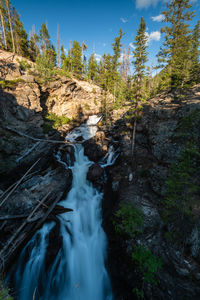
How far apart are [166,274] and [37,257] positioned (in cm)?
754

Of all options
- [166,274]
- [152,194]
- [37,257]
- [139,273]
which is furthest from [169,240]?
[37,257]

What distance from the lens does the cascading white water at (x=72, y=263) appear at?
6.74m

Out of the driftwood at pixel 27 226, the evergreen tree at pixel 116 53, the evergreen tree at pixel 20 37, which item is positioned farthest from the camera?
the evergreen tree at pixel 20 37

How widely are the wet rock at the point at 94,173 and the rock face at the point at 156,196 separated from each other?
1131mm

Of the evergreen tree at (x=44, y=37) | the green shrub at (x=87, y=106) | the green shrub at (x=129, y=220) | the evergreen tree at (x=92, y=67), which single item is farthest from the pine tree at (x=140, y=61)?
the evergreen tree at (x=44, y=37)

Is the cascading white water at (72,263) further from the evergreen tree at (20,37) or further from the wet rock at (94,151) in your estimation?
the evergreen tree at (20,37)

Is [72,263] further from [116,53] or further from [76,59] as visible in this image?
[76,59]

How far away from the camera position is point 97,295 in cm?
688

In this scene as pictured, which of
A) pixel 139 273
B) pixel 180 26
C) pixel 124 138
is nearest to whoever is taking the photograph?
pixel 139 273

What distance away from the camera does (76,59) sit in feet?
120

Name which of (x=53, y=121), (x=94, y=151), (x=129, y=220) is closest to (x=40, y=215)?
(x=129, y=220)

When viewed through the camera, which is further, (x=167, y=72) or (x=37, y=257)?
(x=167, y=72)

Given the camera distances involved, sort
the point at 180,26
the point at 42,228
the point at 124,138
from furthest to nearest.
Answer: the point at 124,138
the point at 180,26
the point at 42,228

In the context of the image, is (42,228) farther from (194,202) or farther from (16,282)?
(194,202)
